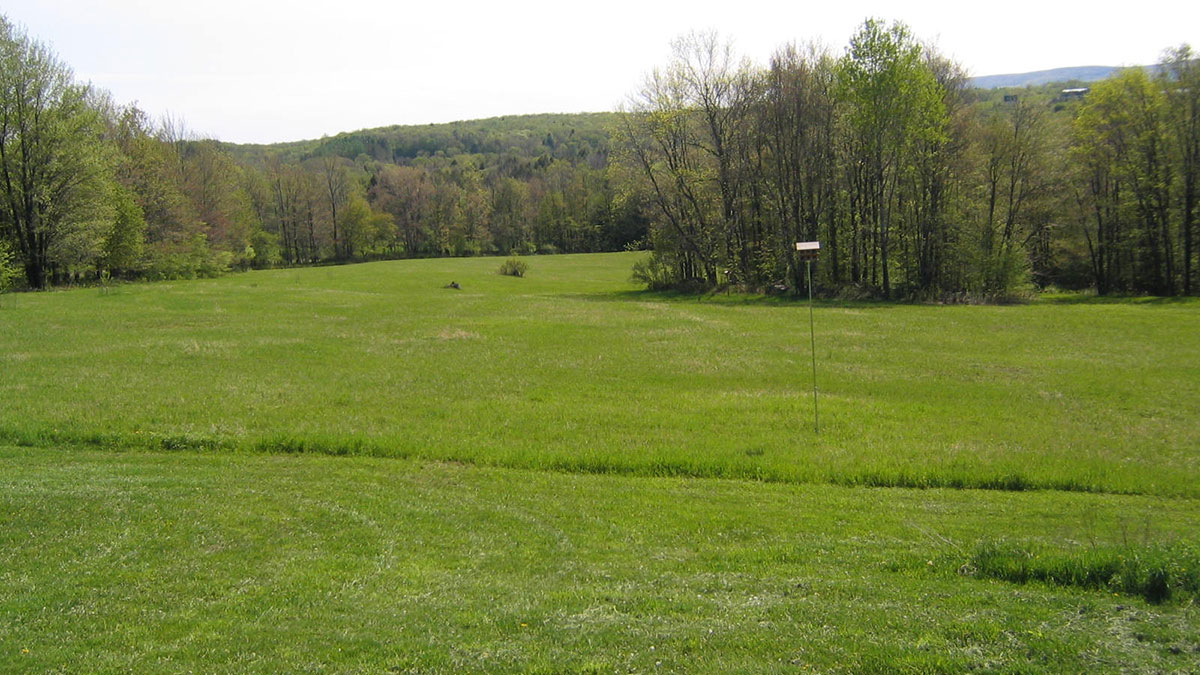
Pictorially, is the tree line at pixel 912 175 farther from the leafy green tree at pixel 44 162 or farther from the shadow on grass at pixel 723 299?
the leafy green tree at pixel 44 162

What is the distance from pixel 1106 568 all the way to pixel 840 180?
47.5 metres

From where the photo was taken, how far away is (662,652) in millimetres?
5359

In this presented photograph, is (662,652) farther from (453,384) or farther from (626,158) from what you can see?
(626,158)

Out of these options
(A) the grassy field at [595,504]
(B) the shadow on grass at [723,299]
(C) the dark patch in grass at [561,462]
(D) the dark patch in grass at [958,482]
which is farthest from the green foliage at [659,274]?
(D) the dark patch in grass at [958,482]

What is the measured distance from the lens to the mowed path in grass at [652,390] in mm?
13586

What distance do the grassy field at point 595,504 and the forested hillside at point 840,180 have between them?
2141 centimetres

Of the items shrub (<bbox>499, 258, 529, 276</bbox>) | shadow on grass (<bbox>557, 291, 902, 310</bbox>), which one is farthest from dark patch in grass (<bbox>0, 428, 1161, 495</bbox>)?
shrub (<bbox>499, 258, 529, 276</bbox>)

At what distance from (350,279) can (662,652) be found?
66.7 metres

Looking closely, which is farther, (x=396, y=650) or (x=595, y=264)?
(x=595, y=264)

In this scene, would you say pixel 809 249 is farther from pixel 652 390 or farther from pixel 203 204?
pixel 203 204

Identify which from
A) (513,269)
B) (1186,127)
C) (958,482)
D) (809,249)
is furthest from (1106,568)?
(513,269)

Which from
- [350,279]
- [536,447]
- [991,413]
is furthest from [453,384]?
[350,279]

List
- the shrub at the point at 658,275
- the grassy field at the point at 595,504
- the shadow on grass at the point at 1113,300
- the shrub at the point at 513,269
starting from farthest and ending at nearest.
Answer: the shrub at the point at 513,269, the shrub at the point at 658,275, the shadow on grass at the point at 1113,300, the grassy field at the point at 595,504

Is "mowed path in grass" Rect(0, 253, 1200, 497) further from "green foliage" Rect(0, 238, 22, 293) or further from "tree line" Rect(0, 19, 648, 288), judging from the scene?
"tree line" Rect(0, 19, 648, 288)
